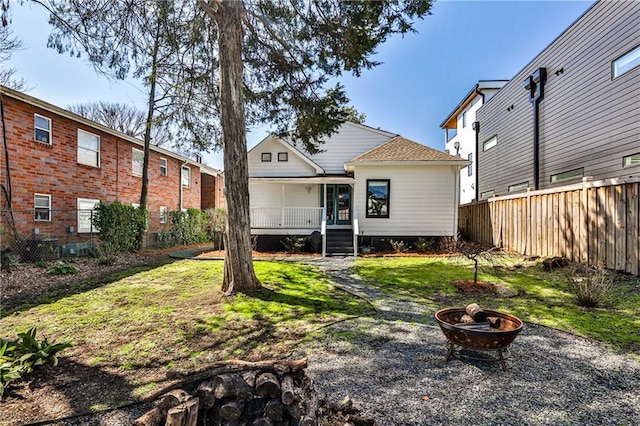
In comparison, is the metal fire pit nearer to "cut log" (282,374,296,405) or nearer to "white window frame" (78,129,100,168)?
"cut log" (282,374,296,405)

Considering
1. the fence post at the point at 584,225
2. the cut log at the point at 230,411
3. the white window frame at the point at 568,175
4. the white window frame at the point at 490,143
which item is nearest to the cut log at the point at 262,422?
the cut log at the point at 230,411

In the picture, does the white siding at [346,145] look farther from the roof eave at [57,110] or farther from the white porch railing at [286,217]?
the roof eave at [57,110]

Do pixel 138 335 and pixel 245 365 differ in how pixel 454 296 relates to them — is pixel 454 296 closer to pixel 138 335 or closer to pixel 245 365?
pixel 245 365

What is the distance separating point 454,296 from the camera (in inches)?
253

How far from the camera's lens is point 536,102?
42.7 feet

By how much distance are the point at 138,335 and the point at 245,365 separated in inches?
120

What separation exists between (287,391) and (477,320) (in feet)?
8.64

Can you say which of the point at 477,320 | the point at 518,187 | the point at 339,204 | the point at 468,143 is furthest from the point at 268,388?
the point at 468,143

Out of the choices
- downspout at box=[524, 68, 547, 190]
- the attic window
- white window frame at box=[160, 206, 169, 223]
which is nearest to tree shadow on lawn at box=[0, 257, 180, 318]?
the attic window

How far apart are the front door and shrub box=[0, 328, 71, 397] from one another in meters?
12.1

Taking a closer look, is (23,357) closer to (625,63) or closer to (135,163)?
(625,63)

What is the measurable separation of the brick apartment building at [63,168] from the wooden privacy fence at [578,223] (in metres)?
15.9

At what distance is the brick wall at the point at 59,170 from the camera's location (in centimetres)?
1049

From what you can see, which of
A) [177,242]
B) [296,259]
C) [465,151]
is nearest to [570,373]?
[296,259]
